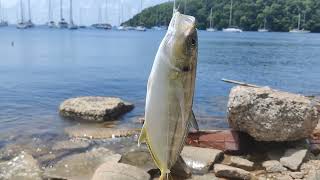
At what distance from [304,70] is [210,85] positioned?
1810 centimetres

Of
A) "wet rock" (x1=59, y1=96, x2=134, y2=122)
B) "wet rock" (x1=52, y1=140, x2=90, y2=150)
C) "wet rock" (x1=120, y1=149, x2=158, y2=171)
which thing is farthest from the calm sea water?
"wet rock" (x1=120, y1=149, x2=158, y2=171)

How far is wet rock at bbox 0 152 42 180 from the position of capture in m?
12.8

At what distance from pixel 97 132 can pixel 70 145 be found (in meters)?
2.12

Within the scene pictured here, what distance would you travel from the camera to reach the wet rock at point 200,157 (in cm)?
1319

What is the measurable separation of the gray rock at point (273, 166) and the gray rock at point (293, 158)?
0.13 metres

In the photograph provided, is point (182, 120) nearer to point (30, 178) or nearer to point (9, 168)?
point (30, 178)

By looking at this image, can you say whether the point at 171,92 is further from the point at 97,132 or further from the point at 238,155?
the point at 97,132

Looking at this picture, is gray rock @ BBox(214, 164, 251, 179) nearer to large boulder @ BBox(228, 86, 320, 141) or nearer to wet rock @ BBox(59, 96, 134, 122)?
large boulder @ BBox(228, 86, 320, 141)

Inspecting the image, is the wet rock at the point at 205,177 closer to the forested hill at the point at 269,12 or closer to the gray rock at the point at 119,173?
the gray rock at the point at 119,173

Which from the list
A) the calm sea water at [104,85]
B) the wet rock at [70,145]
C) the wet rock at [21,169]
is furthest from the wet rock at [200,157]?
the calm sea water at [104,85]

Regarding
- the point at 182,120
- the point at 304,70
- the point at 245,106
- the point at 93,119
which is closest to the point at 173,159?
the point at 182,120

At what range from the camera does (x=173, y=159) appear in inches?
203

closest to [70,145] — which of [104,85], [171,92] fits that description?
[171,92]

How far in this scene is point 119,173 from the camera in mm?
11000
